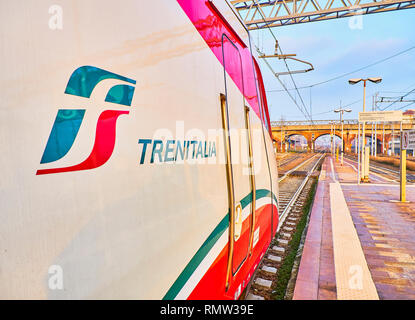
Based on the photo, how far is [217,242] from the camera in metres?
2.17

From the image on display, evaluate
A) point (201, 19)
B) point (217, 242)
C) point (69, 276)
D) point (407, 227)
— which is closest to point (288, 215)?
point (407, 227)

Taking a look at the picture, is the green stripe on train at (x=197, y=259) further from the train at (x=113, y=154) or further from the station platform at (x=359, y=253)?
the station platform at (x=359, y=253)

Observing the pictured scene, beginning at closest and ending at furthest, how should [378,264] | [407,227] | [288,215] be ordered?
[378,264] < [407,227] < [288,215]

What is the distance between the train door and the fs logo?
1309 millimetres

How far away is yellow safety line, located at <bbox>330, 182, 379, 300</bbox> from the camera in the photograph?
3896mm

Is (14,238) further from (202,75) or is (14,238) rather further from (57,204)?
(202,75)

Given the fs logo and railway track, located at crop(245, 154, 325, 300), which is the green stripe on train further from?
railway track, located at crop(245, 154, 325, 300)

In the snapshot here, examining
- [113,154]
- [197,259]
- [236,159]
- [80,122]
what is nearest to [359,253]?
[236,159]

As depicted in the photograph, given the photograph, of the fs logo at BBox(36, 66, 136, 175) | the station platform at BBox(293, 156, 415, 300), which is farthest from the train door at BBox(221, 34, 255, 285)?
the station platform at BBox(293, 156, 415, 300)

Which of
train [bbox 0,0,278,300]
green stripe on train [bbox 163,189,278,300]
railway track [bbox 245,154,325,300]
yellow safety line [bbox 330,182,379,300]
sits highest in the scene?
train [bbox 0,0,278,300]

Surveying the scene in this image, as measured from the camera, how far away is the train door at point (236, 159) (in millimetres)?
2434

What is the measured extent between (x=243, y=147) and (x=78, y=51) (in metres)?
2.07

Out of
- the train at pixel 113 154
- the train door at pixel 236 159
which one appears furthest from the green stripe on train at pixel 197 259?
the train door at pixel 236 159

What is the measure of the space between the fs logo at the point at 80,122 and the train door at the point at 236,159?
4.30ft
